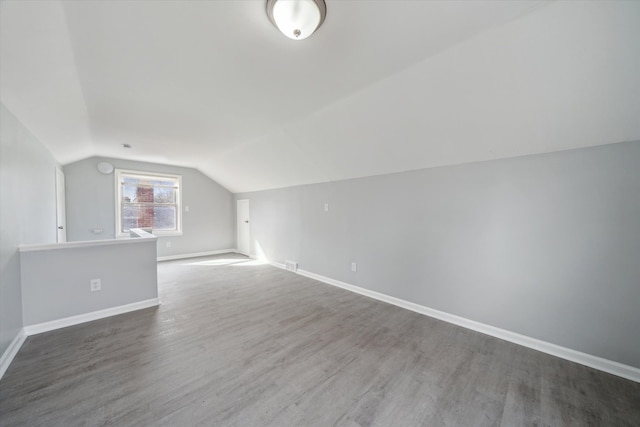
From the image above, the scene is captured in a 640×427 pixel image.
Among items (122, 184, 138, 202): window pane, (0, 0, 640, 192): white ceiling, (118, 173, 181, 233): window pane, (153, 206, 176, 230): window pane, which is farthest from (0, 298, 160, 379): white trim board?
(122, 184, 138, 202): window pane

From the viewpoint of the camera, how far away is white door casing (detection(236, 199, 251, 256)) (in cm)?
619

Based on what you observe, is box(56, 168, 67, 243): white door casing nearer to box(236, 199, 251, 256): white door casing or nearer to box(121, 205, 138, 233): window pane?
box(121, 205, 138, 233): window pane

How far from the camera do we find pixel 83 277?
8.45ft

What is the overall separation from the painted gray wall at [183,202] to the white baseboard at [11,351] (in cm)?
313

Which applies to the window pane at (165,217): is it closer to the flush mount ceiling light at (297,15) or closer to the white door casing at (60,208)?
the white door casing at (60,208)

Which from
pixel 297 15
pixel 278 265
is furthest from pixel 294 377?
pixel 278 265

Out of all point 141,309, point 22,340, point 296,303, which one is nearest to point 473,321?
point 296,303

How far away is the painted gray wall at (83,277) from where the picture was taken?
2.31m

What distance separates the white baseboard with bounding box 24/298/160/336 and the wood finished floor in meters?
0.11

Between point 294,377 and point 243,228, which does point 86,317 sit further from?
point 243,228

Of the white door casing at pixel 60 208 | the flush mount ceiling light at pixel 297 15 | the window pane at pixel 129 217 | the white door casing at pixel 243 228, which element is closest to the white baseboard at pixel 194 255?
the white door casing at pixel 243 228

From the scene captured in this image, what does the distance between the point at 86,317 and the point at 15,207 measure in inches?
53.0

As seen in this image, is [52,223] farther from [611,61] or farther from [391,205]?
[611,61]

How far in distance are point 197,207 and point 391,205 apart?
5.24 meters
